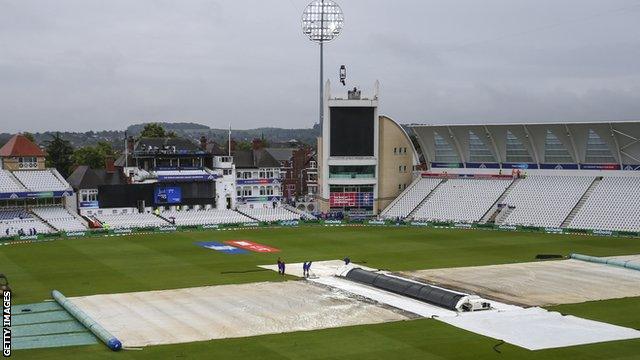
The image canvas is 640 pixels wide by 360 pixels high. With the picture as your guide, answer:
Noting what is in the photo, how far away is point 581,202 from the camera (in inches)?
2514

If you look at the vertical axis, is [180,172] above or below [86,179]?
above

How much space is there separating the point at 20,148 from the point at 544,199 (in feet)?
154

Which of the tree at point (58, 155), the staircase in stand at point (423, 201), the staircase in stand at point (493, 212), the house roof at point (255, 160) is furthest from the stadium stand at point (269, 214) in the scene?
the tree at point (58, 155)

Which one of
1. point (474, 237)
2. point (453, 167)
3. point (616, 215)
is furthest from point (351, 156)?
point (616, 215)

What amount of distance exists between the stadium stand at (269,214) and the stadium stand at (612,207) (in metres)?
26.0

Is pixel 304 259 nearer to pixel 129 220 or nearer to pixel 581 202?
pixel 129 220

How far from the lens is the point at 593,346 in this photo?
81.5 ft

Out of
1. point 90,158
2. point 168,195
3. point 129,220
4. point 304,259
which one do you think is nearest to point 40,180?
point 129,220

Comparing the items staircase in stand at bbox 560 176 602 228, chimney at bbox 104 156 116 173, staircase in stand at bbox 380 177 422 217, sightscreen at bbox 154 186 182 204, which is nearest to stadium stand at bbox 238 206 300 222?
sightscreen at bbox 154 186 182 204

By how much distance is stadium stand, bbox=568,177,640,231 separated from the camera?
59219 mm

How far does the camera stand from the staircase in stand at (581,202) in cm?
6178

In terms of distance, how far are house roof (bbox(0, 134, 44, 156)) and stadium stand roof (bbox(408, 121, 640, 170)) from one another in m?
37.1

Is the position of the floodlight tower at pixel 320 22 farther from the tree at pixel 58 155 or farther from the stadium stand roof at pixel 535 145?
the tree at pixel 58 155

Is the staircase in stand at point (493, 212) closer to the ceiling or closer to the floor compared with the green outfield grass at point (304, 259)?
closer to the ceiling
